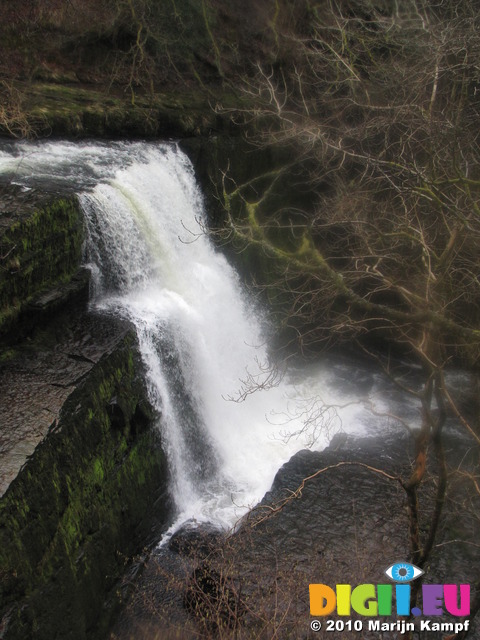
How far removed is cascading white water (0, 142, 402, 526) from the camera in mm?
7375

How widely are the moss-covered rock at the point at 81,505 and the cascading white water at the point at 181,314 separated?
565 millimetres

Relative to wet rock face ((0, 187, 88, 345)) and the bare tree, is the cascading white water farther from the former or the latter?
the bare tree

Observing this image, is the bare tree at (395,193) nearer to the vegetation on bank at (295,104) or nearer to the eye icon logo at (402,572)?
the vegetation on bank at (295,104)

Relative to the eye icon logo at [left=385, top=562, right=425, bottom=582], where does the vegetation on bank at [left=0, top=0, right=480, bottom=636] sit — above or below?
above

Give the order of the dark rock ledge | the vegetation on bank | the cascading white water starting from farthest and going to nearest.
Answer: the vegetation on bank, the cascading white water, the dark rock ledge

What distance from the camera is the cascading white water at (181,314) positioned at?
738cm

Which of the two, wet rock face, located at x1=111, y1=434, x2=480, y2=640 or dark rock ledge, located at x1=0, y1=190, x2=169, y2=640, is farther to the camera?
wet rock face, located at x1=111, y1=434, x2=480, y2=640

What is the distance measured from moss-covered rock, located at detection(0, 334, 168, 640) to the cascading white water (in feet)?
1.85

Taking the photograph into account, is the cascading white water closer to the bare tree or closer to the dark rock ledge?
the dark rock ledge

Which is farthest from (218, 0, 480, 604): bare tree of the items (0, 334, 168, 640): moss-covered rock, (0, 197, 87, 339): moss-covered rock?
(0, 334, 168, 640): moss-covered rock

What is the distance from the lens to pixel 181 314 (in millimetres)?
8055

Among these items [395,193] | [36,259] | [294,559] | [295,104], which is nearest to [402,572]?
[294,559]
